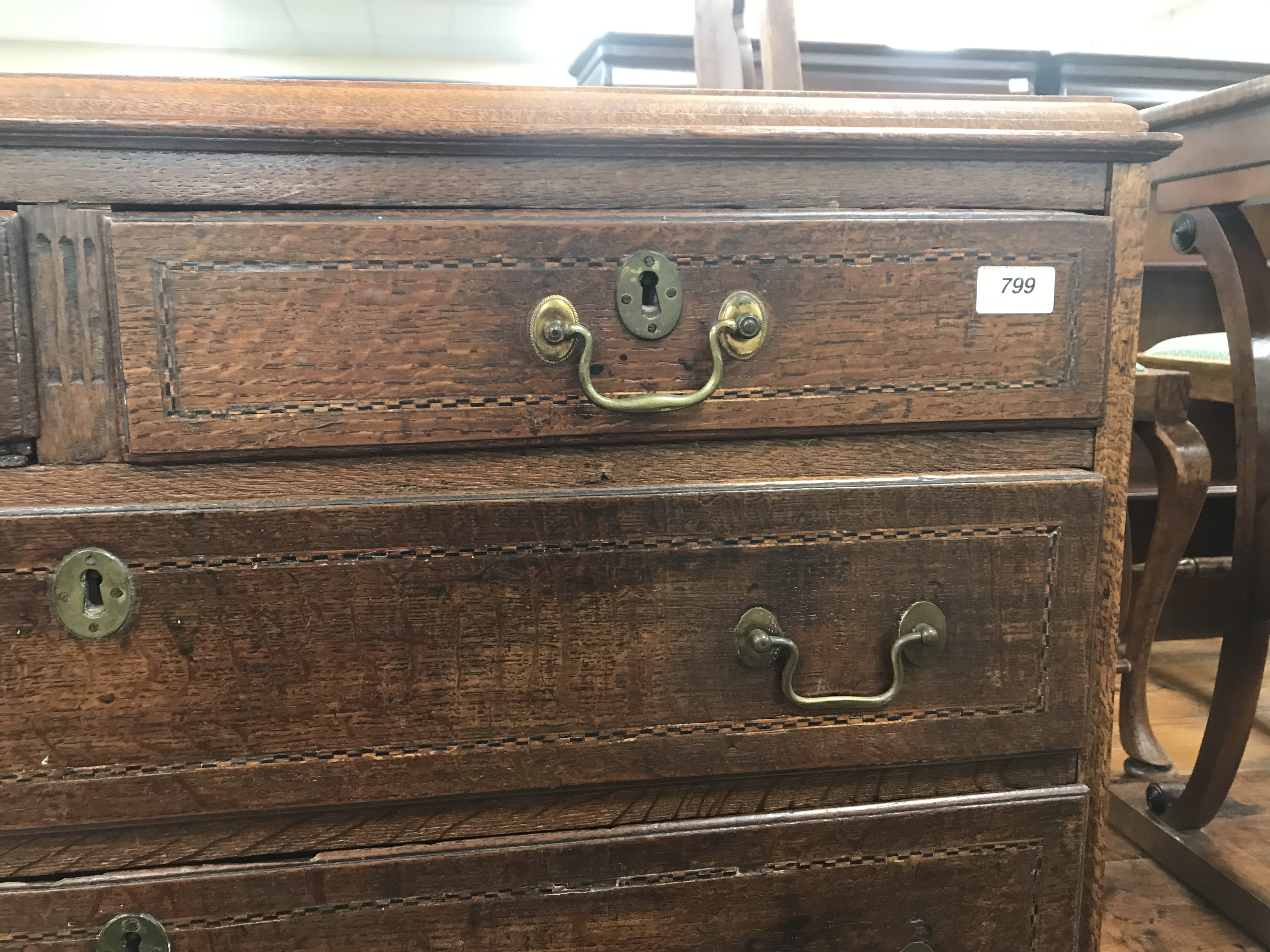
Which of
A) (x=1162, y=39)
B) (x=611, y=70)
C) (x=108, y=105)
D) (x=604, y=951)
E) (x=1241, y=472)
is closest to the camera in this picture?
(x=108, y=105)

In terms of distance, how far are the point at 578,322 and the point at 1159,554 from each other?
39.6 inches

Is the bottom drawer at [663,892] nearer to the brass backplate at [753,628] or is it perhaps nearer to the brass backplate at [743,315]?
the brass backplate at [753,628]

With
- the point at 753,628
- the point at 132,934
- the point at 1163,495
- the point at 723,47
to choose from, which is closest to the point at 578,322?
the point at 753,628

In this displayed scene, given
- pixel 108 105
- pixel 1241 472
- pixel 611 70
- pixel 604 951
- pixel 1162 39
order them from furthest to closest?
pixel 1162 39 → pixel 611 70 → pixel 1241 472 → pixel 604 951 → pixel 108 105

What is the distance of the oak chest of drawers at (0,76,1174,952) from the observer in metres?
0.50

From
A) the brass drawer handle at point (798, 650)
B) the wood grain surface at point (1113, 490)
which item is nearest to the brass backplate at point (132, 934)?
the brass drawer handle at point (798, 650)

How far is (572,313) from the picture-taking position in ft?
1.70

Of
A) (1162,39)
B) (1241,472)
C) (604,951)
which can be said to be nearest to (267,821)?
(604,951)

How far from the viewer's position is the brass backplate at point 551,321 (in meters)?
0.51

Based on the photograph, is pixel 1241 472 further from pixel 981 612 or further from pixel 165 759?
pixel 165 759

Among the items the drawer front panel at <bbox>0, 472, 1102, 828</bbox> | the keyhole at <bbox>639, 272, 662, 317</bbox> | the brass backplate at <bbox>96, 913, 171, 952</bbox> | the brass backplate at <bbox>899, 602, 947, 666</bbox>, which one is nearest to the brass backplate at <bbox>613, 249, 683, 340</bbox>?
the keyhole at <bbox>639, 272, 662, 317</bbox>

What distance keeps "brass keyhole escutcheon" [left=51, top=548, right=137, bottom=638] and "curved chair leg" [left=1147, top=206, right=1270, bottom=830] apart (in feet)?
3.47

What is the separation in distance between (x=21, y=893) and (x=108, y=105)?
0.48m

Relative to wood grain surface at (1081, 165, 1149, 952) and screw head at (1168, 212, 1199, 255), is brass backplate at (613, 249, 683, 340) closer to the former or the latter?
wood grain surface at (1081, 165, 1149, 952)
